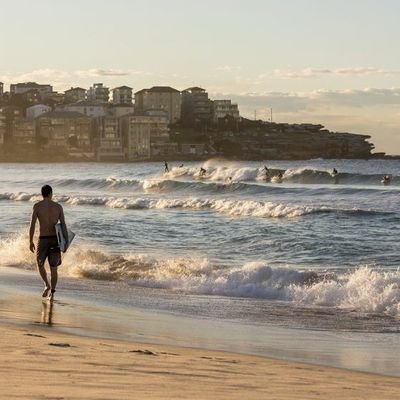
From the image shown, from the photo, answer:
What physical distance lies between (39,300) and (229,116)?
188m

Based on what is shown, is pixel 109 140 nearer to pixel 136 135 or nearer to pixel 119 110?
pixel 136 135

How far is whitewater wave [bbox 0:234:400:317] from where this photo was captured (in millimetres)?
13844

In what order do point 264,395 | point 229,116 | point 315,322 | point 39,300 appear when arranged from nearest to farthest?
point 264,395 < point 315,322 < point 39,300 < point 229,116

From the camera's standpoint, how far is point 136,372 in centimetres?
709

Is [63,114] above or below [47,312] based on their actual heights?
above

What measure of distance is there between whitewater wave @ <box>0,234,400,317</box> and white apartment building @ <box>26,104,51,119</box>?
16373 cm

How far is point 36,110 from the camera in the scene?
603ft

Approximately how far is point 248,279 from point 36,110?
172m

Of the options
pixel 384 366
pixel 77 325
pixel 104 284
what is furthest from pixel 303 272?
pixel 384 366

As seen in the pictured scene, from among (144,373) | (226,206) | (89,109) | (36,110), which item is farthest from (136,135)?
(144,373)

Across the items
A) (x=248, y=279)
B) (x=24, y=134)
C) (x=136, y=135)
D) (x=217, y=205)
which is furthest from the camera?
(x=24, y=134)

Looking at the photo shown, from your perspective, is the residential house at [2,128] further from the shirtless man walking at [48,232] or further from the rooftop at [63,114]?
the shirtless man walking at [48,232]

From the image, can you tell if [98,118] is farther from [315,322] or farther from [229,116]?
[315,322]

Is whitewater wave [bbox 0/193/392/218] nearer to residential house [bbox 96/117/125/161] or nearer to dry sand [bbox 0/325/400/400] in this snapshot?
dry sand [bbox 0/325/400/400]
